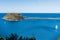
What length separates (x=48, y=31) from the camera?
816 mm

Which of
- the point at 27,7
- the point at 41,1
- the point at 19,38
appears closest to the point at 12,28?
the point at 19,38

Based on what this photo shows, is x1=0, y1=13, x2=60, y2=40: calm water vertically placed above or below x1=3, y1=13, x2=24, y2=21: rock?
below

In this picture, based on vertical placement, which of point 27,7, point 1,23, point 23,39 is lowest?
point 23,39

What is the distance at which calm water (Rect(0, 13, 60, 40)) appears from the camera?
814 mm

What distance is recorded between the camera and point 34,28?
2.71 ft

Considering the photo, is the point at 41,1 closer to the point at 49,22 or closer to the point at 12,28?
the point at 49,22

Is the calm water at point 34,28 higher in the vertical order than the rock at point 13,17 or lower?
lower

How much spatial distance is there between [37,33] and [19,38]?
135 millimetres

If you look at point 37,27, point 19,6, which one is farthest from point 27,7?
point 37,27

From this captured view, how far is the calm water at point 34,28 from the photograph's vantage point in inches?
32.0

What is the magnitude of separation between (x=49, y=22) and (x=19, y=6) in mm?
250

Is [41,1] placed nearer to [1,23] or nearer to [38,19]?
[38,19]

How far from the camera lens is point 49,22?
82 centimetres

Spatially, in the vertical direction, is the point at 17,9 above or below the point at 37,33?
above
